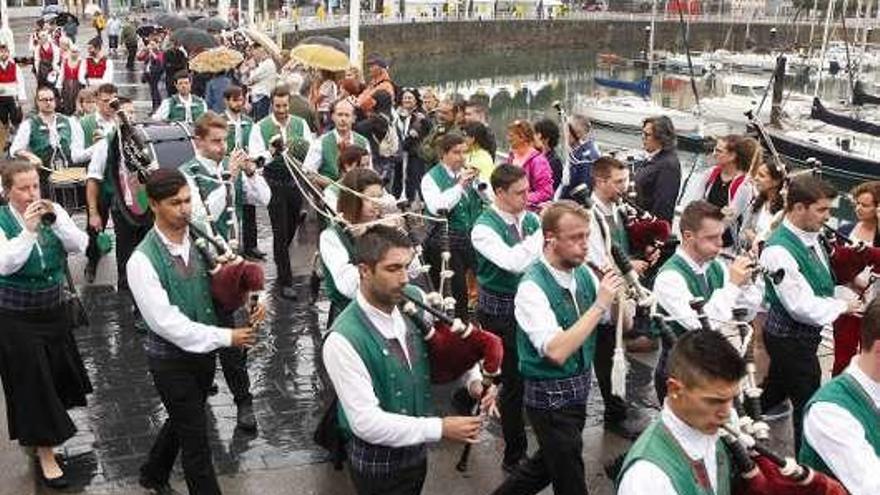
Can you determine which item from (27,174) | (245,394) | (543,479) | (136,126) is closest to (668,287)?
(543,479)

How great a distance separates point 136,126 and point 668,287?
505cm

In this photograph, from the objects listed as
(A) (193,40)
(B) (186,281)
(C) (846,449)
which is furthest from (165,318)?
(A) (193,40)

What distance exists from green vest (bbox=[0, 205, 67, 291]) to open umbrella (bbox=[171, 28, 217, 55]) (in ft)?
42.7

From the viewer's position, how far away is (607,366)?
20.6 ft

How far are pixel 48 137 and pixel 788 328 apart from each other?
23.4 feet

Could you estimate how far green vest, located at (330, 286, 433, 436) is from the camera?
3.68 m

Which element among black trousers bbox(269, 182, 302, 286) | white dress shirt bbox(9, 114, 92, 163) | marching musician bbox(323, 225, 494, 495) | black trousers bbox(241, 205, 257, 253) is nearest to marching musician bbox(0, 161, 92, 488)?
marching musician bbox(323, 225, 494, 495)

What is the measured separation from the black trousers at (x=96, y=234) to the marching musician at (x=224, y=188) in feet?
4.21

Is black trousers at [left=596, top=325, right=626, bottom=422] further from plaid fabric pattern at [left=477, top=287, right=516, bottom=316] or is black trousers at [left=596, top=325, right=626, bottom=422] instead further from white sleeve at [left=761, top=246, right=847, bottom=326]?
white sleeve at [left=761, top=246, right=847, bottom=326]

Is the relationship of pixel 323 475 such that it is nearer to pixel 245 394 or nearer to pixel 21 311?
pixel 245 394

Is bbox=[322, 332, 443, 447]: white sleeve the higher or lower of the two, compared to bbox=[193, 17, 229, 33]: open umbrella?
lower

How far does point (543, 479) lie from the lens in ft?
14.9

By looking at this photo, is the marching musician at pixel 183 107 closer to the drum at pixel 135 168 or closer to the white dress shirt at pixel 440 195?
the drum at pixel 135 168

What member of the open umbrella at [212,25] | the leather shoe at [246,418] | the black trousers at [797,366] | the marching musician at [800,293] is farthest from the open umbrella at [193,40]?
the black trousers at [797,366]
